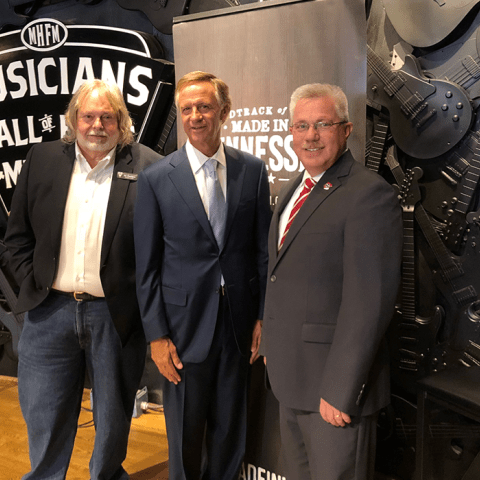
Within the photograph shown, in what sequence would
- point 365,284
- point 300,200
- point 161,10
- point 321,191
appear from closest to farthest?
point 365,284, point 321,191, point 300,200, point 161,10

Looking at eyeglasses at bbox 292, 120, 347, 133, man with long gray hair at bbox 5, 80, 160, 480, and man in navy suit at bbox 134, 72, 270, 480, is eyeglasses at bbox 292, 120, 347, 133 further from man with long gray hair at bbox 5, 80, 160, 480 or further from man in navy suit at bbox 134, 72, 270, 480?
man with long gray hair at bbox 5, 80, 160, 480

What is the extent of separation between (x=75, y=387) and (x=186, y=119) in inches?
49.6

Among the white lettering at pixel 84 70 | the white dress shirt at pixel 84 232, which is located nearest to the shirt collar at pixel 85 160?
the white dress shirt at pixel 84 232

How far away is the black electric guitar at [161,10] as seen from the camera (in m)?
3.14

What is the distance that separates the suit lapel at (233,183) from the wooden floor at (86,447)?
1543 mm

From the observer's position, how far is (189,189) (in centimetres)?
196

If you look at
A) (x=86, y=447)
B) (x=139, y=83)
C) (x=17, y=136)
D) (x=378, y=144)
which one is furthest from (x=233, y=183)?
(x=17, y=136)

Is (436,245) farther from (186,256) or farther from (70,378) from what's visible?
(70,378)

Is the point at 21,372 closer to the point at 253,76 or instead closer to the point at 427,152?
the point at 253,76

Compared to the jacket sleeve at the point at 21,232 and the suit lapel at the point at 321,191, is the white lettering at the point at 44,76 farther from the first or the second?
the suit lapel at the point at 321,191

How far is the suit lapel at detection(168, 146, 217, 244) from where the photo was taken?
1952mm

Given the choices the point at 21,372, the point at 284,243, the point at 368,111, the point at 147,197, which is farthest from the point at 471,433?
the point at 21,372

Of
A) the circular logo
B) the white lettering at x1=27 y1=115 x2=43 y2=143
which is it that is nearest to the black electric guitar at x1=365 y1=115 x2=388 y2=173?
the circular logo

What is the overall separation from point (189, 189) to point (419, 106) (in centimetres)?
117
